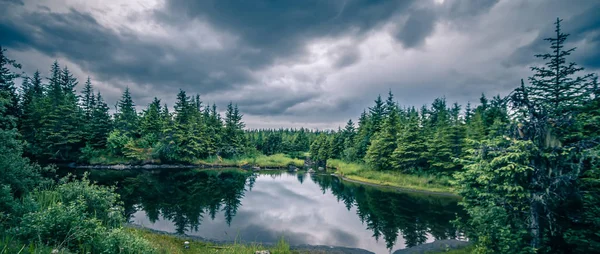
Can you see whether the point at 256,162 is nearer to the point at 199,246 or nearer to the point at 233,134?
the point at 233,134

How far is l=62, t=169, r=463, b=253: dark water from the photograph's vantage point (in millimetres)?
14336

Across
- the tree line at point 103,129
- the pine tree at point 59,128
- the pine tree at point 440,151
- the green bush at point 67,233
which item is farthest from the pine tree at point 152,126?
the pine tree at point 440,151

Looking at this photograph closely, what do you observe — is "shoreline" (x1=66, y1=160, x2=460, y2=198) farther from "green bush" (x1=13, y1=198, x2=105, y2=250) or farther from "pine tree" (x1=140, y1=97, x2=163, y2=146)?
"green bush" (x1=13, y1=198, x2=105, y2=250)

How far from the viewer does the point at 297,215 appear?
1973cm

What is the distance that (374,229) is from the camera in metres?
15.9

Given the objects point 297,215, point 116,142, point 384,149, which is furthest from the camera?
point 116,142

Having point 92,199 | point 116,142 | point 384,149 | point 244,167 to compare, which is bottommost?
point 244,167

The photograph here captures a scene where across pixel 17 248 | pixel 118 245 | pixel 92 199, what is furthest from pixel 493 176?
pixel 92 199

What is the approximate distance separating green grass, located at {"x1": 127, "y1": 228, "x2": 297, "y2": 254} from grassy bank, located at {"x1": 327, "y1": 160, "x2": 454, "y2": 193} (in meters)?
22.8

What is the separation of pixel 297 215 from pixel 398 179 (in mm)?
18496

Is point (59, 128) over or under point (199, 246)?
over

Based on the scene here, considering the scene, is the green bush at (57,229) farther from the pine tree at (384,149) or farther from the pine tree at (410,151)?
the pine tree at (384,149)

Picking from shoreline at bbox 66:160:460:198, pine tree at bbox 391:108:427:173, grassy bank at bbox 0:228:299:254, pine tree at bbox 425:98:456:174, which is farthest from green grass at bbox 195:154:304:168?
grassy bank at bbox 0:228:299:254

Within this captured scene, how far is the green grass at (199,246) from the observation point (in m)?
9.13
